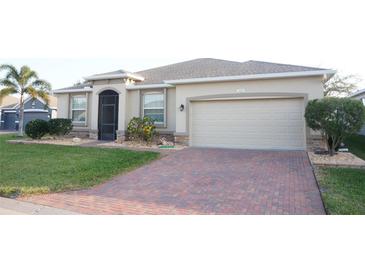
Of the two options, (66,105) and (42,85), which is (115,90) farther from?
(42,85)

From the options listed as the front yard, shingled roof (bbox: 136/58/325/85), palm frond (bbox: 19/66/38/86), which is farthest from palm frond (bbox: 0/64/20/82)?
the front yard

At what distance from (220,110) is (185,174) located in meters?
6.13

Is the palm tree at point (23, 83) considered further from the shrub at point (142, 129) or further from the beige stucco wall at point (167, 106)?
the shrub at point (142, 129)

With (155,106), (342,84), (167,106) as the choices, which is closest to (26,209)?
(167,106)

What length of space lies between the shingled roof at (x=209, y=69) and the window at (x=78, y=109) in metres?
4.47

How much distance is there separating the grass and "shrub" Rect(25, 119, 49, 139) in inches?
598

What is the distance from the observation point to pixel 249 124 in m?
12.3

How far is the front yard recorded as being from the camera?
4.67 metres

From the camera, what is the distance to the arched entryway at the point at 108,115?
1584 cm

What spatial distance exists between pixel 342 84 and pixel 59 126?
28.9m

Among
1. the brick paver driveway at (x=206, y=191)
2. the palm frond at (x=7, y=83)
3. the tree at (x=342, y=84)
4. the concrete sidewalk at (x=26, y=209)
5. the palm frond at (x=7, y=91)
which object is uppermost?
the tree at (x=342, y=84)

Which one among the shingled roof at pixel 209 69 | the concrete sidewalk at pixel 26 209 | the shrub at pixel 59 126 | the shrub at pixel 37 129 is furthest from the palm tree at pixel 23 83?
the concrete sidewalk at pixel 26 209
